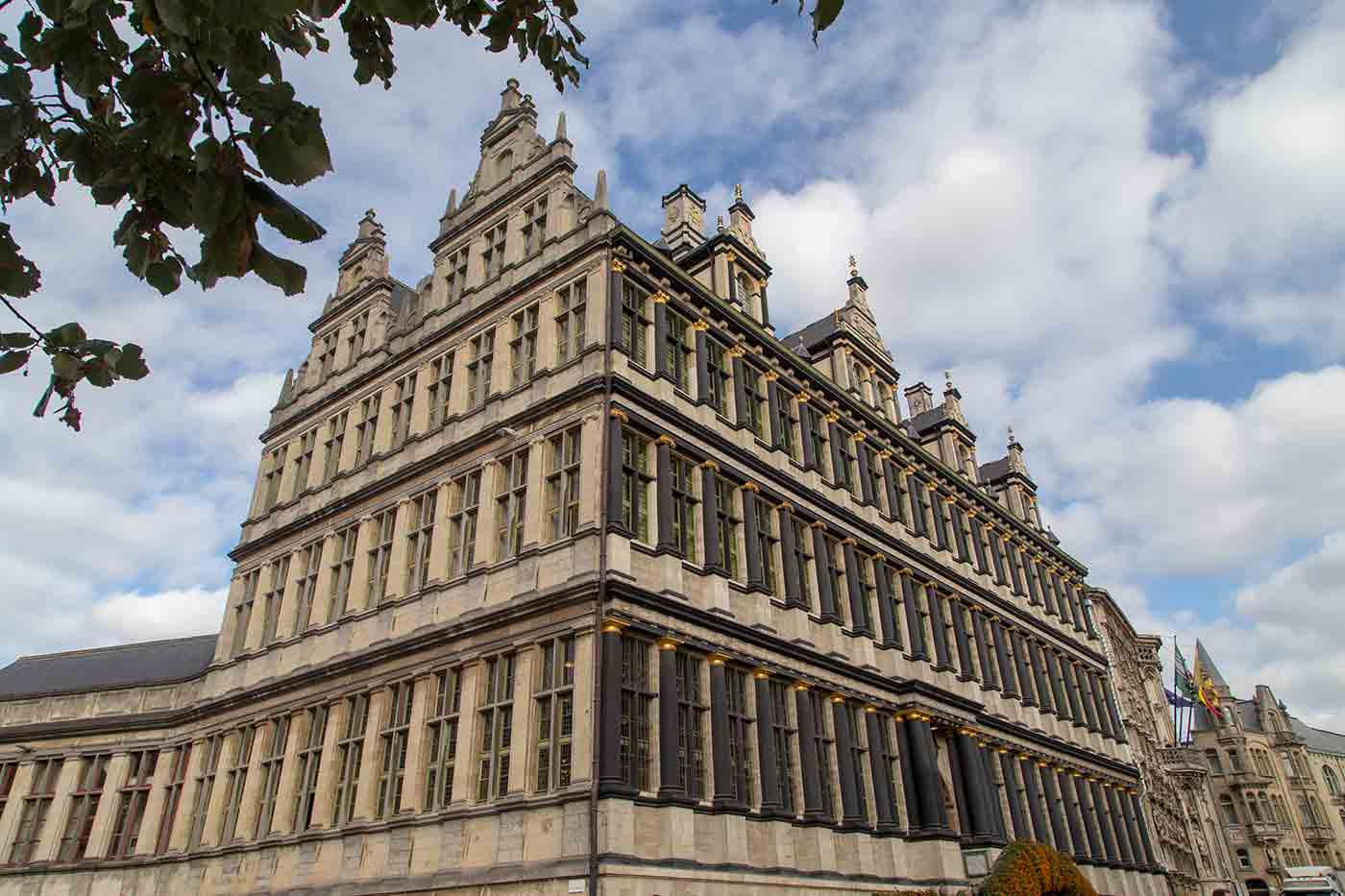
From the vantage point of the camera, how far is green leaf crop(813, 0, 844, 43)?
3873 mm

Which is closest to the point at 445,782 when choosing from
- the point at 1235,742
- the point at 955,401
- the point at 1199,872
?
the point at 955,401

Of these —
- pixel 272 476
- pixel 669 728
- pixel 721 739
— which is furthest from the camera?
pixel 272 476

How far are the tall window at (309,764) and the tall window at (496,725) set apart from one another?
6.03 meters

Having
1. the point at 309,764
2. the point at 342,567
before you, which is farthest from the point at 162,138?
the point at 342,567

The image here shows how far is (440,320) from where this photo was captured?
2731 cm

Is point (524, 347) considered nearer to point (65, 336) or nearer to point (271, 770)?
point (271, 770)

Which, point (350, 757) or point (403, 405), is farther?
point (403, 405)

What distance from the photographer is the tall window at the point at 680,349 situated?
947 inches

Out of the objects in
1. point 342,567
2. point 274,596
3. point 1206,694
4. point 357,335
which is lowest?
point 342,567

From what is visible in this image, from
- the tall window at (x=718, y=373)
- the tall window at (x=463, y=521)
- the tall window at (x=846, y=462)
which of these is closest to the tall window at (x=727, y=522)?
the tall window at (x=718, y=373)

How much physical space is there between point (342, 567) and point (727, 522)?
37.6 ft

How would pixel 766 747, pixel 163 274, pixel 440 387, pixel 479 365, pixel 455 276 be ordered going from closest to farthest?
pixel 163 274, pixel 766 747, pixel 479 365, pixel 440 387, pixel 455 276

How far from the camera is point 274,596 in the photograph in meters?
28.5

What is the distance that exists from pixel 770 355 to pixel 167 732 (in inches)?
869
